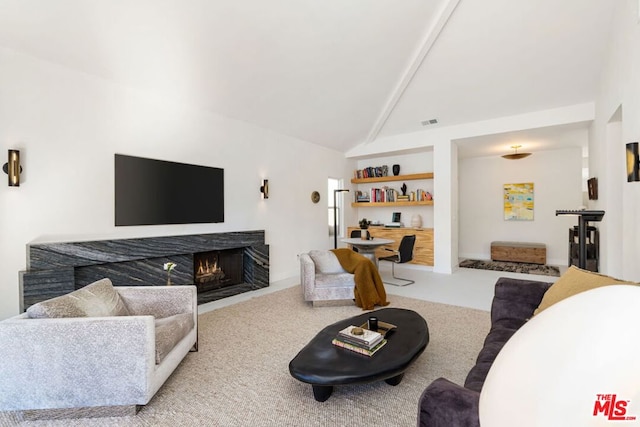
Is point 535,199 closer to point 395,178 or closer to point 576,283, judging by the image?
point 395,178

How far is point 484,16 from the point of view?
346 cm

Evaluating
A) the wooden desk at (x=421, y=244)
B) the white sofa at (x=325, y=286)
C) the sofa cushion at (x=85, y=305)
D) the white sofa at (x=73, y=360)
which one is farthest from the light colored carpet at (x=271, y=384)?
the wooden desk at (x=421, y=244)

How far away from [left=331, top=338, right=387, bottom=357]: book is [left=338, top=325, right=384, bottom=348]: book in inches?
0.8

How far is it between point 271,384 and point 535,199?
7.30 m

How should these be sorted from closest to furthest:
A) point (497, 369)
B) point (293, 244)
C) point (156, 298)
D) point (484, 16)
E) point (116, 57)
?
1. point (497, 369)
2. point (156, 298)
3. point (116, 57)
4. point (484, 16)
5. point (293, 244)

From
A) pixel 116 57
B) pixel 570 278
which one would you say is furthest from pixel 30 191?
pixel 570 278

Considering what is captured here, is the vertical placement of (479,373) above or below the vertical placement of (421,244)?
below

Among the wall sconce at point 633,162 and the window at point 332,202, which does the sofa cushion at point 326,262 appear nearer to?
the window at point 332,202

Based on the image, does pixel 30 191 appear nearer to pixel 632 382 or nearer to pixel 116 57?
pixel 116 57

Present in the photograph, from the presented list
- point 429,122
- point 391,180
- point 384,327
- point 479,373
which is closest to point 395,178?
point 391,180

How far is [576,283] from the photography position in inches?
62.4

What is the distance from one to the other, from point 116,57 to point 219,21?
44.2 inches

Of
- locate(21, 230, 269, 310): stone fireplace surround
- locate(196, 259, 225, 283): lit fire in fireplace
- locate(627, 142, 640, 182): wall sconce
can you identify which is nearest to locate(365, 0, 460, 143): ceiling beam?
locate(627, 142, 640, 182): wall sconce

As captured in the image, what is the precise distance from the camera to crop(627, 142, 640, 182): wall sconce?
2.36 meters
